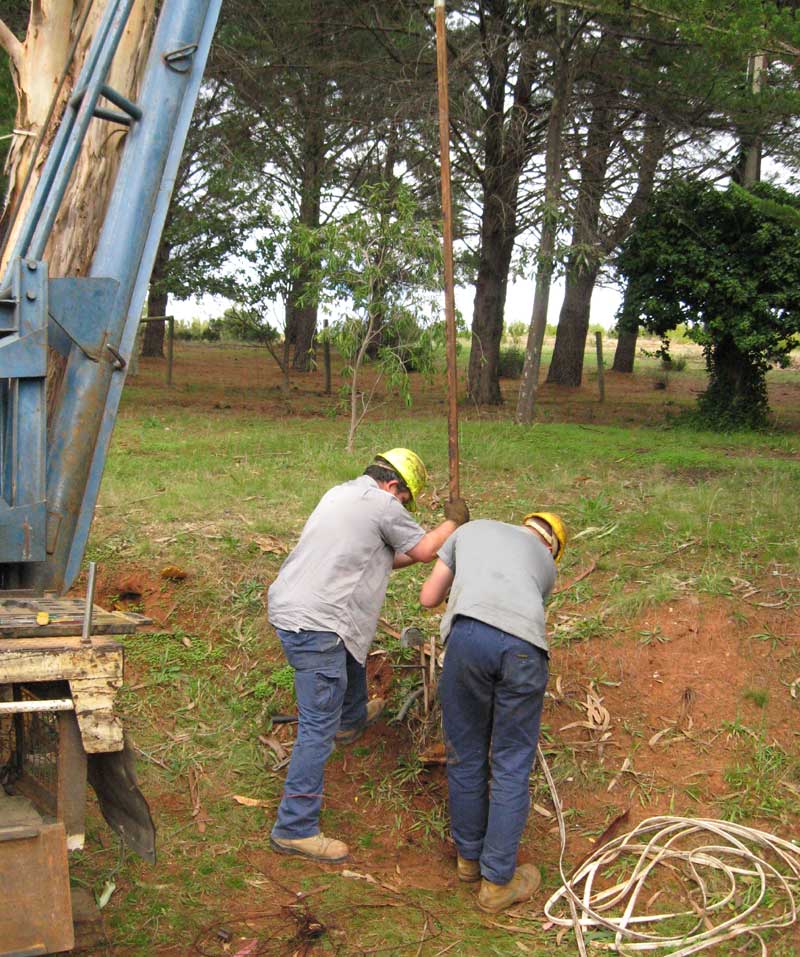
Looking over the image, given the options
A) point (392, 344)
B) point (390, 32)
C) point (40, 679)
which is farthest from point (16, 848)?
point (390, 32)

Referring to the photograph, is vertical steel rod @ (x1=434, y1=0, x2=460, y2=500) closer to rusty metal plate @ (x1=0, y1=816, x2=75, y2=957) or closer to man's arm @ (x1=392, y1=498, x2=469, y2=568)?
man's arm @ (x1=392, y1=498, x2=469, y2=568)

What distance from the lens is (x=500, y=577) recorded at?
4809 millimetres

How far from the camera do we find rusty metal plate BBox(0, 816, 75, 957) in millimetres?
2998

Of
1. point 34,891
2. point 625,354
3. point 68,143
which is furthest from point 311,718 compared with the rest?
point 625,354

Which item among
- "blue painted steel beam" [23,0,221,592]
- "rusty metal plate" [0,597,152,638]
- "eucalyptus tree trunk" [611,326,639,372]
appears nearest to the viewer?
"rusty metal plate" [0,597,152,638]

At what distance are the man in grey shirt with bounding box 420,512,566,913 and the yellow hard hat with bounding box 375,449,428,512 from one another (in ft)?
1.73

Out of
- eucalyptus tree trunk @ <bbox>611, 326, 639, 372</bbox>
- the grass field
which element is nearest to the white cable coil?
the grass field

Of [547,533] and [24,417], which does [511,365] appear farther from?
[24,417]

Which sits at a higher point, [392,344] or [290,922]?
[392,344]

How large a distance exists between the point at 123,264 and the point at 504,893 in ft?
10.8

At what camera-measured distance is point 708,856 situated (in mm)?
5176

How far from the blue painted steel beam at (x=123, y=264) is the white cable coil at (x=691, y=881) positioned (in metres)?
2.77

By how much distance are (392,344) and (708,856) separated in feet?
30.6

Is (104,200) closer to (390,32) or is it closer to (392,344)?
(392,344)
